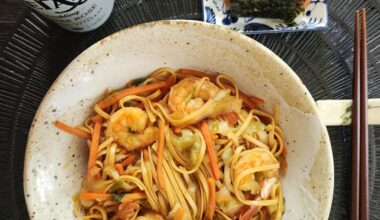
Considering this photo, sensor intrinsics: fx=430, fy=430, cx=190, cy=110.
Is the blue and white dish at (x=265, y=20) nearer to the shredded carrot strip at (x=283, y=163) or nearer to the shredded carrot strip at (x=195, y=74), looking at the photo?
the shredded carrot strip at (x=195, y=74)

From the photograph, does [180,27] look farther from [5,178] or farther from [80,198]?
[5,178]

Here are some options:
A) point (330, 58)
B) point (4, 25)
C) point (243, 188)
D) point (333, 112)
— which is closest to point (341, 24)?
point (330, 58)

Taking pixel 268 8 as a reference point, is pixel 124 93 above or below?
below

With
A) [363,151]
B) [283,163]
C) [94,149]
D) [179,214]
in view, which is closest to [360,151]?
[363,151]

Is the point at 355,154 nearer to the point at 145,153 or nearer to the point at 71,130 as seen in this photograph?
the point at 145,153

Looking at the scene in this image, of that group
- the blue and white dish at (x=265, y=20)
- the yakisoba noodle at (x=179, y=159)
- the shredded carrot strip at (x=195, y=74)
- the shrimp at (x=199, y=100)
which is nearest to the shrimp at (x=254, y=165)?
the yakisoba noodle at (x=179, y=159)

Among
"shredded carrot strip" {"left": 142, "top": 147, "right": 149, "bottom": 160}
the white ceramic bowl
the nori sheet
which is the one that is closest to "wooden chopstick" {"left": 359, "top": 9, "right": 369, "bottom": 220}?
the white ceramic bowl

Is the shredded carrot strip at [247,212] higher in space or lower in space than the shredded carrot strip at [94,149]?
lower
